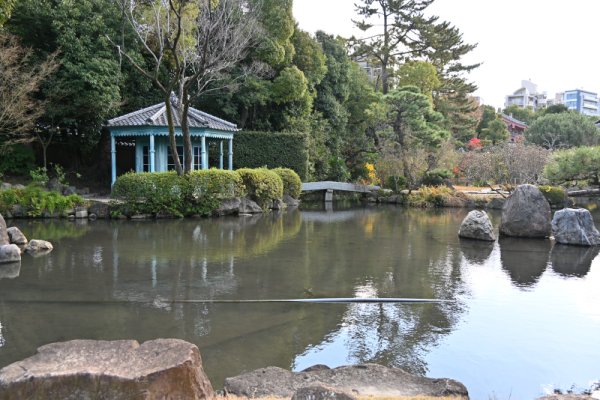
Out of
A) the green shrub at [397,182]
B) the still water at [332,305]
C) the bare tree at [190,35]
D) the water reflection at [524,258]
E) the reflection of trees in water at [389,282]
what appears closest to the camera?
the still water at [332,305]

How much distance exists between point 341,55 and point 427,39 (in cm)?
765

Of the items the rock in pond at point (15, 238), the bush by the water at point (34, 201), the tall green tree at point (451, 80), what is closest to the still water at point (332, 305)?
the rock in pond at point (15, 238)

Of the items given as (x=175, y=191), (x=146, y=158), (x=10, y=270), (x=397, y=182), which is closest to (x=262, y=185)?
(x=175, y=191)

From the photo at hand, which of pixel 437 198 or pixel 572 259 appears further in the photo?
pixel 437 198

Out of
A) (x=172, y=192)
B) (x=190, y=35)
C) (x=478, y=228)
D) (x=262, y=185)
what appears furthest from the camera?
(x=190, y=35)

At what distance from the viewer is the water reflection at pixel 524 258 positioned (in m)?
7.93

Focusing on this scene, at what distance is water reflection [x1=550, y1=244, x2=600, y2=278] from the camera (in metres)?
8.47

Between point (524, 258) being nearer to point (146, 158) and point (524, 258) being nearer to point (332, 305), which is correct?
point (332, 305)

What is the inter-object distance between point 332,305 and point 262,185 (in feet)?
36.0

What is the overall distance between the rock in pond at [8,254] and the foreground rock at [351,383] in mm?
6490

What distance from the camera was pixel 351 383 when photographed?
3506 mm

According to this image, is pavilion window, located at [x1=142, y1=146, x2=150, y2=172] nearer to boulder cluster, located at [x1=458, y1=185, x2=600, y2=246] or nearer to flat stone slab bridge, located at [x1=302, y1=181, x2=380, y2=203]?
flat stone slab bridge, located at [x1=302, y1=181, x2=380, y2=203]

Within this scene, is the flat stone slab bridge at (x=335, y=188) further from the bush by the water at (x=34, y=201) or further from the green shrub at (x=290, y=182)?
the bush by the water at (x=34, y=201)

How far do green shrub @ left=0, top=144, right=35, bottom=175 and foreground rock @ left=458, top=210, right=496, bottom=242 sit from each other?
15.3 m
